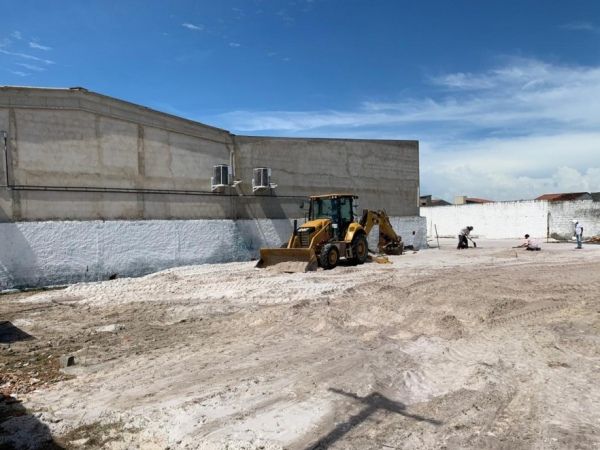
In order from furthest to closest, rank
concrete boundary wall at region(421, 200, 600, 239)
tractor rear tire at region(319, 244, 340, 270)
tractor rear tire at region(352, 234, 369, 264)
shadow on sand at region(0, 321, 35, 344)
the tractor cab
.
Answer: concrete boundary wall at region(421, 200, 600, 239) < the tractor cab < tractor rear tire at region(352, 234, 369, 264) < tractor rear tire at region(319, 244, 340, 270) < shadow on sand at region(0, 321, 35, 344)

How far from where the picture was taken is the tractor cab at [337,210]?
1895 centimetres

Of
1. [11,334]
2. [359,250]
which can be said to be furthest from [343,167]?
[11,334]

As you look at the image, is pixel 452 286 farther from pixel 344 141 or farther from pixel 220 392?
pixel 344 141

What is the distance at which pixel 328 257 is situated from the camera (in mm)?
17281

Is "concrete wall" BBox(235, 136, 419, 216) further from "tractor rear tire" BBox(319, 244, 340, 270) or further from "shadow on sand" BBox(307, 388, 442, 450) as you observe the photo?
"shadow on sand" BBox(307, 388, 442, 450)

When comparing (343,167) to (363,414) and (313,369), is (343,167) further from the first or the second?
(363,414)

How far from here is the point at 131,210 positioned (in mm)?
17641

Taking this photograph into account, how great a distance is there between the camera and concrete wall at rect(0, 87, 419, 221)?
15.3 m

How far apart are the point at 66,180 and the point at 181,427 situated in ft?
44.1

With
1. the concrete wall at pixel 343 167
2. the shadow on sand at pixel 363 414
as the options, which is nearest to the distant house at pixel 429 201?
the concrete wall at pixel 343 167

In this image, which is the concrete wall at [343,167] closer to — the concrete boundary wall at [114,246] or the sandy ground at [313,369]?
the concrete boundary wall at [114,246]

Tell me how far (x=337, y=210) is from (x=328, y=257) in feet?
8.20

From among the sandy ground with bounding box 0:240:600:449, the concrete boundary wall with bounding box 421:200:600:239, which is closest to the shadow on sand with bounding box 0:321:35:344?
the sandy ground with bounding box 0:240:600:449

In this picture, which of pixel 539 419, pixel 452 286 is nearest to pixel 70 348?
pixel 539 419
